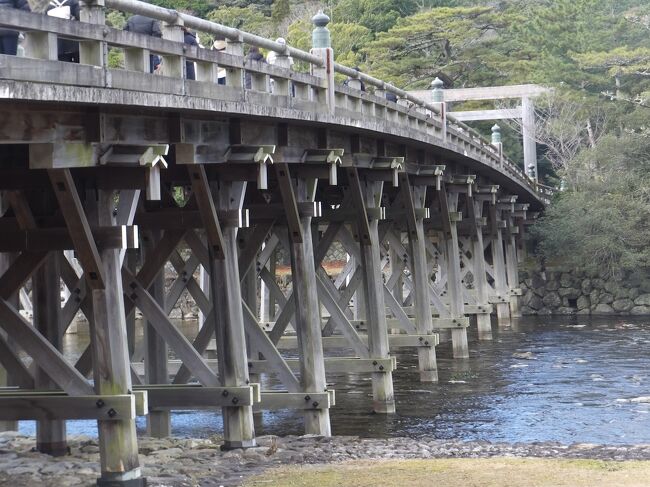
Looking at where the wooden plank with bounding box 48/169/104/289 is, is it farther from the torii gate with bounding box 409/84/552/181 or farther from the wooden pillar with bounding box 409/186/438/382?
the torii gate with bounding box 409/84/552/181

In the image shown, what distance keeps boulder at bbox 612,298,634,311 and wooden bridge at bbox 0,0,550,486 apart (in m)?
18.8

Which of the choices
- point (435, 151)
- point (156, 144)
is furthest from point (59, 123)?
point (435, 151)

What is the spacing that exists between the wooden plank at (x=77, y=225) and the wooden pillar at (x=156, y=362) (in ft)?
11.5

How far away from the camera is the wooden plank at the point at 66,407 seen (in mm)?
9023

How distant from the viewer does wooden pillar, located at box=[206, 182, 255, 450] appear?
11.2 m

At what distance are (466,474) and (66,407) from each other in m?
3.30

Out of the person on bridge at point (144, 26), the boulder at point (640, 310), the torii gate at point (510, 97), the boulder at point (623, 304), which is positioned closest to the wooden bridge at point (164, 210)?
the person on bridge at point (144, 26)

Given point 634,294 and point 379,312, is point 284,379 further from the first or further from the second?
point 634,294

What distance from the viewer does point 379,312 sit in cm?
1574

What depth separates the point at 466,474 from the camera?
1005 centimetres

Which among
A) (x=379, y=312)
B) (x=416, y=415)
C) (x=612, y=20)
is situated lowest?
(x=416, y=415)

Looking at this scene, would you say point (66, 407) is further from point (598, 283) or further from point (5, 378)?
point (598, 283)

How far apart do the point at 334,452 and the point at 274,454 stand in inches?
27.1

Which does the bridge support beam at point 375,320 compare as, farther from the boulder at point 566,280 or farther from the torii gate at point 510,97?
the torii gate at point 510,97
